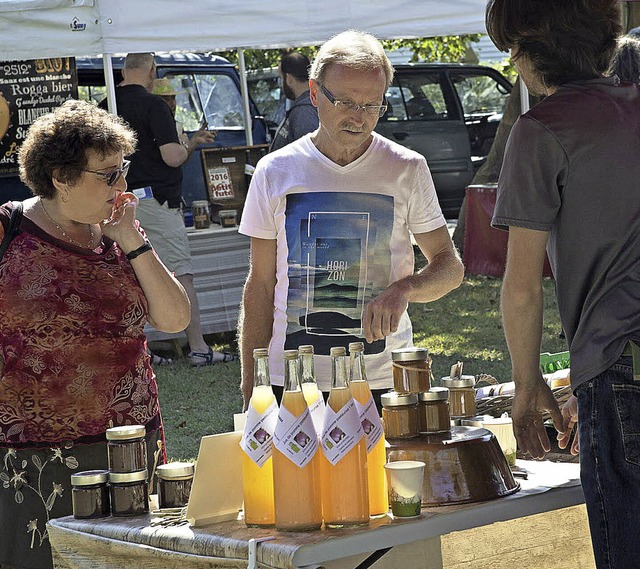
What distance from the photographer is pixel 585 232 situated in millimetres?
2227

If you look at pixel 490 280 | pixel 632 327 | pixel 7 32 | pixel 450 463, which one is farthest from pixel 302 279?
pixel 490 280

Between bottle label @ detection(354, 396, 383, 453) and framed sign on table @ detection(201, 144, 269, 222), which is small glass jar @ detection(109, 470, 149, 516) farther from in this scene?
framed sign on table @ detection(201, 144, 269, 222)

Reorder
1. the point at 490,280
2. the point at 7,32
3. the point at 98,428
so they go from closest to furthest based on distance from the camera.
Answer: the point at 98,428 < the point at 7,32 < the point at 490,280

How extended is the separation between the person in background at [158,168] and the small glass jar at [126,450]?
4.99 metres

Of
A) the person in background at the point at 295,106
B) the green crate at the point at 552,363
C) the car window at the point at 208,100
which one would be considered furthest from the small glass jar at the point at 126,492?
the car window at the point at 208,100

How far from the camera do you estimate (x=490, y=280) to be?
10.5 meters

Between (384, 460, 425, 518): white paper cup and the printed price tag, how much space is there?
6229 mm

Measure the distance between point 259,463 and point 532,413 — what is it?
605 millimetres

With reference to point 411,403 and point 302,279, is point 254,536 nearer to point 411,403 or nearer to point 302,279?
point 411,403

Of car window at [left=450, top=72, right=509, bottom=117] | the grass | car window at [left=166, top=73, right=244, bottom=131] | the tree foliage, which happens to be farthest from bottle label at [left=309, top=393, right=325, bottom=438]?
the tree foliage

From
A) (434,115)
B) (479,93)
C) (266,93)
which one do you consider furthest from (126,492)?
(479,93)

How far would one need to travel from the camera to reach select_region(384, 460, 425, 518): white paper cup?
214 cm

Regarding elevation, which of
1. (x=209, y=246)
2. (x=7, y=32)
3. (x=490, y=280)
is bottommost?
(x=490, y=280)

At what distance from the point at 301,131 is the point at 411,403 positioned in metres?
5.26
